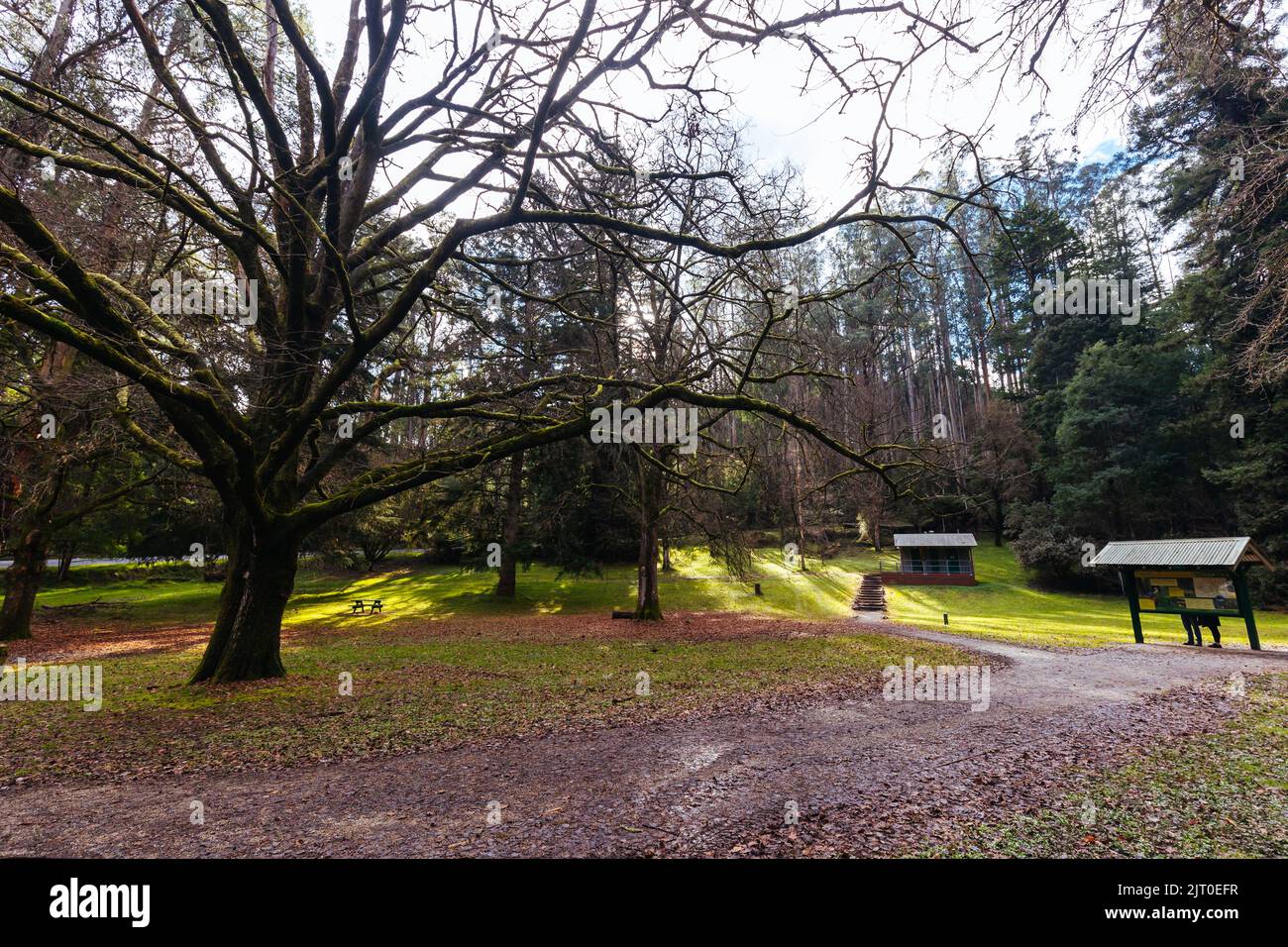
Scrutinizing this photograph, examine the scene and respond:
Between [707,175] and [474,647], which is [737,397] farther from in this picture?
[474,647]

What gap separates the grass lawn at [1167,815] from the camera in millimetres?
3674

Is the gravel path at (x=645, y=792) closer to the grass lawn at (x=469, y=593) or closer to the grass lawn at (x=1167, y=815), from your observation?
the grass lawn at (x=1167, y=815)

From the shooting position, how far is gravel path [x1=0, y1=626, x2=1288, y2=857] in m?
3.90

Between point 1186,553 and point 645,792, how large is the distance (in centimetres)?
1686

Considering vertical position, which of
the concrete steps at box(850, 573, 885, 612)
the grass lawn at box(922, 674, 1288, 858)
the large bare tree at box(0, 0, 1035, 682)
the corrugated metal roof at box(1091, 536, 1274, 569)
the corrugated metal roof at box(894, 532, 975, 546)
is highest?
the large bare tree at box(0, 0, 1035, 682)

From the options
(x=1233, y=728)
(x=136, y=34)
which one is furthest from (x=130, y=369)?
(x=1233, y=728)

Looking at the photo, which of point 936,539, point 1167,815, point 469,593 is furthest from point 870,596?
point 1167,815

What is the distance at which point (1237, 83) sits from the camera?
5441 millimetres

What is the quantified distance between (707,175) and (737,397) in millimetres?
3293

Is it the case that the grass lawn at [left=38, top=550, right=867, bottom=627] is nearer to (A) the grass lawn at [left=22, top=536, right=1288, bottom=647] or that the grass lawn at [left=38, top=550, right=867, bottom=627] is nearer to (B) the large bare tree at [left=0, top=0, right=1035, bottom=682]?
(A) the grass lawn at [left=22, top=536, right=1288, bottom=647]

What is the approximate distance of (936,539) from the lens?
112 ft

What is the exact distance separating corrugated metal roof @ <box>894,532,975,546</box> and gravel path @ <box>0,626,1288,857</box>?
27650mm

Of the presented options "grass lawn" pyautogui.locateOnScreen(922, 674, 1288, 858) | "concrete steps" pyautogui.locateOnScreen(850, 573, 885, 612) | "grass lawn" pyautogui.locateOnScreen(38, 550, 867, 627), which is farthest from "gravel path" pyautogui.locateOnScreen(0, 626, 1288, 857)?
"concrete steps" pyautogui.locateOnScreen(850, 573, 885, 612)

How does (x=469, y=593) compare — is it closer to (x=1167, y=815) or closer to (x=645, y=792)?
(x=645, y=792)
